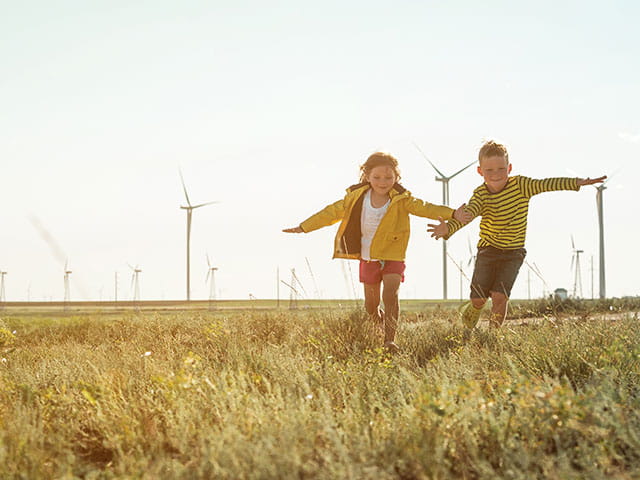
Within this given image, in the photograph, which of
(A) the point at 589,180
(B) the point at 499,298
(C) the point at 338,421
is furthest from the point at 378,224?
(C) the point at 338,421

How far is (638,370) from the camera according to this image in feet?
13.7

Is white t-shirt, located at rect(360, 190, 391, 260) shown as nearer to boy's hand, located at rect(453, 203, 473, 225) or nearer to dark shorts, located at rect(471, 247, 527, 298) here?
boy's hand, located at rect(453, 203, 473, 225)

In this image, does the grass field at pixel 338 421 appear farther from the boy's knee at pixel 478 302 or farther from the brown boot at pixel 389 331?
the boy's knee at pixel 478 302

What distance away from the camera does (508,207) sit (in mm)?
7297

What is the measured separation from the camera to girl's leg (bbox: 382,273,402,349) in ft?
21.4

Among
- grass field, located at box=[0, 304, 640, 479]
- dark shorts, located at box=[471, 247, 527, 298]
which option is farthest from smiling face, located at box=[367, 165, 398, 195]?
grass field, located at box=[0, 304, 640, 479]

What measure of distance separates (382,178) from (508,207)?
1444mm

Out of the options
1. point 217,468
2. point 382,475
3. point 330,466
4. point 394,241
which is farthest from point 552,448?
point 394,241

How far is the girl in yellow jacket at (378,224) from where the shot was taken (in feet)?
23.1

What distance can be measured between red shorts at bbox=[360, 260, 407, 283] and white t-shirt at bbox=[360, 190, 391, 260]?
9 cm

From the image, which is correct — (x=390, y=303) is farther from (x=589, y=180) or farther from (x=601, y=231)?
(x=601, y=231)

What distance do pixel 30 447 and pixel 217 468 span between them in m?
1.15

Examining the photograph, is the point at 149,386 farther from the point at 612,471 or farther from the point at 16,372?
the point at 612,471

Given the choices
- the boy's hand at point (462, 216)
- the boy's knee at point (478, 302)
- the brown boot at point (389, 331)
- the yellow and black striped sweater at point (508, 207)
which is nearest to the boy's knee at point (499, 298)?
the boy's knee at point (478, 302)
